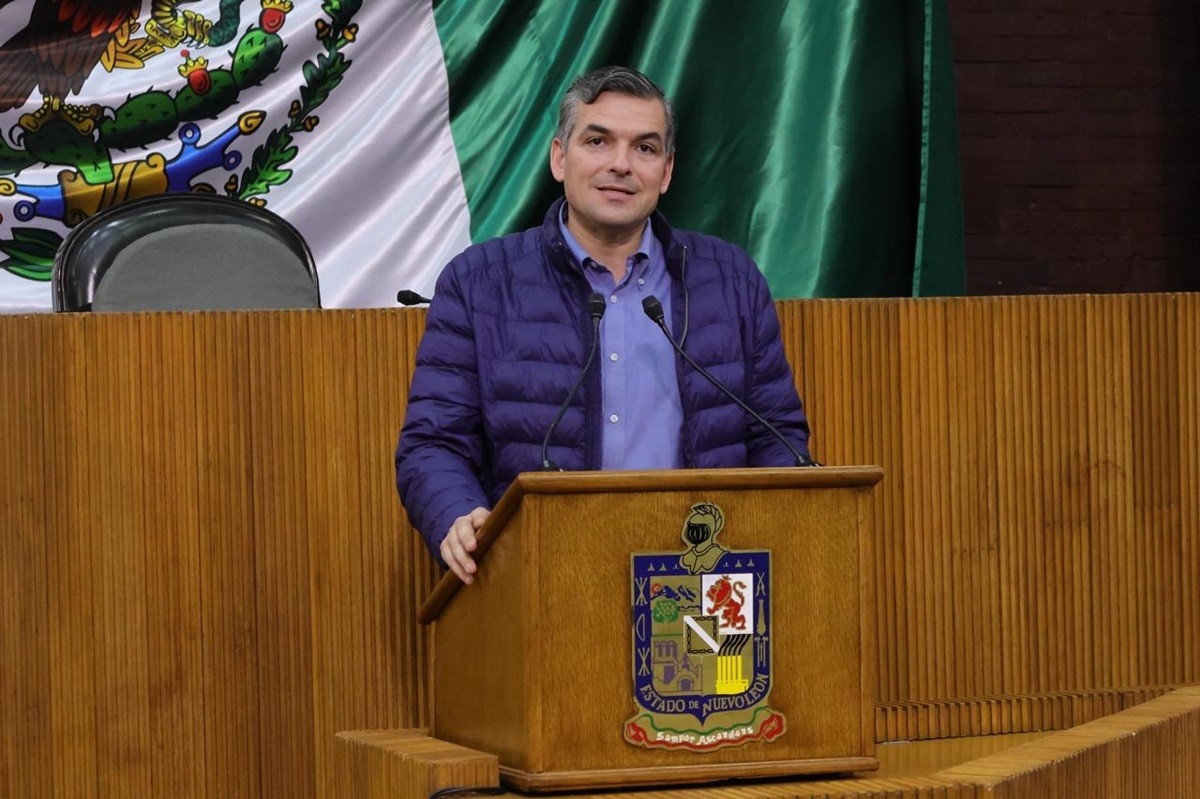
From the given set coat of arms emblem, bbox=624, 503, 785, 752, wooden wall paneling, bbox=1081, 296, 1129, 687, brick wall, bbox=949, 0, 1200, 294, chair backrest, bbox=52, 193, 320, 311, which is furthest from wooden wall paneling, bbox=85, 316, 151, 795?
brick wall, bbox=949, 0, 1200, 294

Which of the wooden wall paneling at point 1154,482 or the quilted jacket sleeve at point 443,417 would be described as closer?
the quilted jacket sleeve at point 443,417

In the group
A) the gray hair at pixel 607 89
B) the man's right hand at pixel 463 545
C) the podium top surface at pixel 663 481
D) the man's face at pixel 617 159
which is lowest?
the man's right hand at pixel 463 545

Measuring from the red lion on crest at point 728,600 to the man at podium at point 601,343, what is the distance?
0.47 meters

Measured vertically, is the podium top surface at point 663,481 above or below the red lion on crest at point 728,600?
above

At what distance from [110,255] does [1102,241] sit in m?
2.67

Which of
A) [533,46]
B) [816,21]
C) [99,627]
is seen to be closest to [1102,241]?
[816,21]

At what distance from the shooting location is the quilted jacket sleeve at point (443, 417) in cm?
224

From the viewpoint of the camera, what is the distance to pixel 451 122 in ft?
11.8

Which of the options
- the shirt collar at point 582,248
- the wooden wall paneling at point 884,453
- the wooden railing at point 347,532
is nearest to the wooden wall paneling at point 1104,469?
the wooden railing at point 347,532

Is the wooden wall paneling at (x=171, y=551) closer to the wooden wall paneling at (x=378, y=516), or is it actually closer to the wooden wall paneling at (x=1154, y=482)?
the wooden wall paneling at (x=378, y=516)

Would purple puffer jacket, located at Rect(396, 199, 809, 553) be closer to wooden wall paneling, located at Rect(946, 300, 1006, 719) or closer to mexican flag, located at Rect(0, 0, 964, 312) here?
wooden wall paneling, located at Rect(946, 300, 1006, 719)

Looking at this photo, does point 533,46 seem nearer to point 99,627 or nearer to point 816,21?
point 816,21

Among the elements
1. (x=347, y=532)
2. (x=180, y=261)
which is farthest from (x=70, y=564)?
(x=180, y=261)

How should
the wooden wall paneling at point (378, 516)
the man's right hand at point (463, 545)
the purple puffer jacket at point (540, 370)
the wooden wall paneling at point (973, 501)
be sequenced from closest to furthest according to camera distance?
the man's right hand at point (463, 545) < the purple puffer jacket at point (540, 370) < the wooden wall paneling at point (378, 516) < the wooden wall paneling at point (973, 501)
